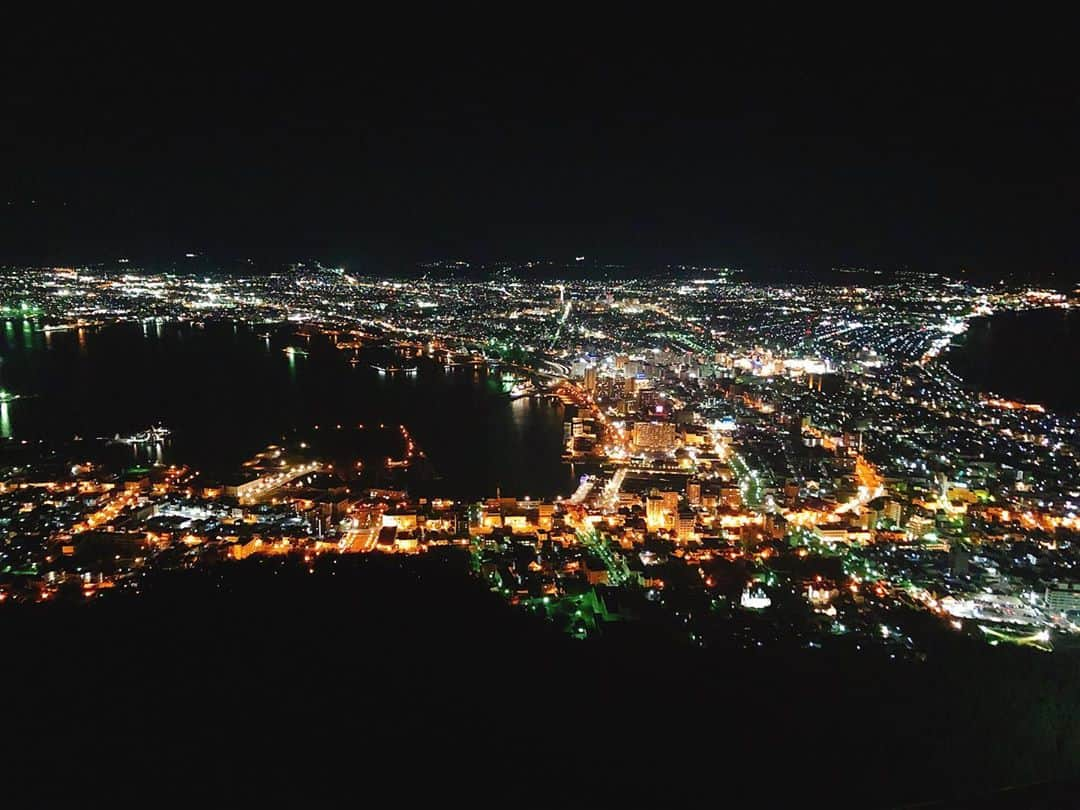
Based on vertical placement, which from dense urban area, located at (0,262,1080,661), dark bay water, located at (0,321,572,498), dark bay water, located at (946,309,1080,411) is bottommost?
dark bay water, located at (0,321,572,498)

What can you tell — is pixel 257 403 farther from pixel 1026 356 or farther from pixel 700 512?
pixel 1026 356

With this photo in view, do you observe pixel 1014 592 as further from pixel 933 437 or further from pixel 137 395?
pixel 137 395

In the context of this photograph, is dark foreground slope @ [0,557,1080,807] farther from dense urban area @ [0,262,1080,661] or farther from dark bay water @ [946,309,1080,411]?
dark bay water @ [946,309,1080,411]

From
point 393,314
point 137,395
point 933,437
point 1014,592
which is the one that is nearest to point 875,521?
point 1014,592

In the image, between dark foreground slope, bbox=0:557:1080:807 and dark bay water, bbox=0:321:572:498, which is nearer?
dark foreground slope, bbox=0:557:1080:807

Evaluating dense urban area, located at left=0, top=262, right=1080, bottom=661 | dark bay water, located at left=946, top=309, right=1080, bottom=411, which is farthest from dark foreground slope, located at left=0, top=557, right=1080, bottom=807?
dark bay water, located at left=946, top=309, right=1080, bottom=411

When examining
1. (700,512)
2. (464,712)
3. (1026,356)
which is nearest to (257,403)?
(700,512)
